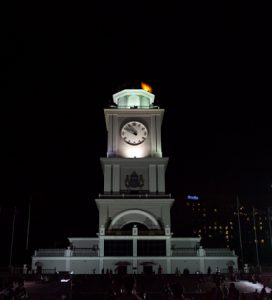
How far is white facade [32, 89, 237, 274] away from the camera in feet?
168

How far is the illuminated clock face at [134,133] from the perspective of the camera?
6197 cm

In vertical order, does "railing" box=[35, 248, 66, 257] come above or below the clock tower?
below

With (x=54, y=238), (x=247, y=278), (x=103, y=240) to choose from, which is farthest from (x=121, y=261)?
(x=54, y=238)

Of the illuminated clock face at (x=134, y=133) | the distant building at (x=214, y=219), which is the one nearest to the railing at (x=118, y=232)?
the illuminated clock face at (x=134, y=133)

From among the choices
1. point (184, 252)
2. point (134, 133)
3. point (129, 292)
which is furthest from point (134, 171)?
point (129, 292)

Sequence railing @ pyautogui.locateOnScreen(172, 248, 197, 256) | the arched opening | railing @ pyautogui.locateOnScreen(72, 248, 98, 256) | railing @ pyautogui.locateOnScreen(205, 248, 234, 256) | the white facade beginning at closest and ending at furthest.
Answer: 1. the white facade
2. railing @ pyautogui.locateOnScreen(72, 248, 98, 256)
3. railing @ pyautogui.locateOnScreen(172, 248, 197, 256)
4. railing @ pyautogui.locateOnScreen(205, 248, 234, 256)
5. the arched opening

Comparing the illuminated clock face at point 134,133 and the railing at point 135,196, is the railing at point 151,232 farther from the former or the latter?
the illuminated clock face at point 134,133

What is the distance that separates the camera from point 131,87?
213 feet

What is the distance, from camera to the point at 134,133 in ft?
204

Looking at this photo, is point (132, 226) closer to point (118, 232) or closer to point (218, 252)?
point (118, 232)

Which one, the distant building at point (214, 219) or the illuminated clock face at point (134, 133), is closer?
the illuminated clock face at point (134, 133)

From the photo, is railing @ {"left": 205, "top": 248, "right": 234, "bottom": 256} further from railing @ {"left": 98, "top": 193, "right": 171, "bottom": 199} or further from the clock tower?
railing @ {"left": 98, "top": 193, "right": 171, "bottom": 199}

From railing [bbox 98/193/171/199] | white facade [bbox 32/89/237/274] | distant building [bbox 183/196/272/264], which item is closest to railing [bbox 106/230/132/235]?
white facade [bbox 32/89/237/274]

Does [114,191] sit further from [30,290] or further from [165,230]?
[30,290]
